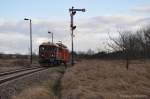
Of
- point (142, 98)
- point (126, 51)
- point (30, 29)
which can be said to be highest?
point (30, 29)

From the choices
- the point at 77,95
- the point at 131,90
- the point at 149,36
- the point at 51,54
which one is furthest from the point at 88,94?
the point at 149,36

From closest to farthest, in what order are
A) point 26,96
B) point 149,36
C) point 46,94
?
point 26,96
point 46,94
point 149,36

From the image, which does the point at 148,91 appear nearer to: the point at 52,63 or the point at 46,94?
the point at 46,94

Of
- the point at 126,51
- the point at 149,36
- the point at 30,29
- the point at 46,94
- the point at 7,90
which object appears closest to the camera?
the point at 46,94

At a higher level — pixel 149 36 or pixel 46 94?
pixel 149 36

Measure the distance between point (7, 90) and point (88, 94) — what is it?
455 cm

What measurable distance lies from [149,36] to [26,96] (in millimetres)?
94317

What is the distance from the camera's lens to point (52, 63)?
61.1 metres

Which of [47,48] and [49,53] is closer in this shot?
[49,53]

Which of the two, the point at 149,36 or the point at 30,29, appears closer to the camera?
the point at 30,29

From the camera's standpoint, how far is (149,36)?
363 ft

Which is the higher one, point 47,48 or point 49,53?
point 47,48

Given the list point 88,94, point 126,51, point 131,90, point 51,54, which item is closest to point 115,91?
point 131,90

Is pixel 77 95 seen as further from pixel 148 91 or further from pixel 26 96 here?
pixel 148 91
